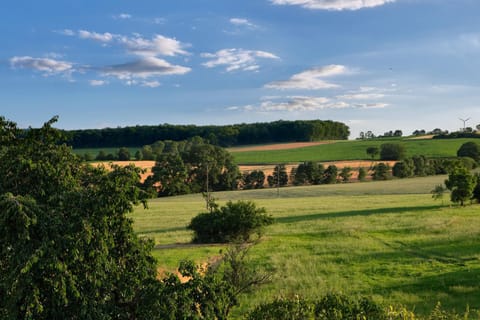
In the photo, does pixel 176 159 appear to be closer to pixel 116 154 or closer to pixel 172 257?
pixel 116 154

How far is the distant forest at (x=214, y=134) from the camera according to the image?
17069 centimetres

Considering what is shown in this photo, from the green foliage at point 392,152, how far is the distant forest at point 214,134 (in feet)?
157

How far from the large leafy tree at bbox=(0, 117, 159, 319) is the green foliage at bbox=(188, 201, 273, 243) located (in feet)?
76.1

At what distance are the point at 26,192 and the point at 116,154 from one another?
435 ft

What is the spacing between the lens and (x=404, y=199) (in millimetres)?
64438

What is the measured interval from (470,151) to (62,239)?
429 feet

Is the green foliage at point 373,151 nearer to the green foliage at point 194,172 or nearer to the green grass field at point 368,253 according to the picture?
the green foliage at point 194,172

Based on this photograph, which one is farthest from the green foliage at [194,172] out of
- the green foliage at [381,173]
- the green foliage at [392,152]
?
the green foliage at [392,152]

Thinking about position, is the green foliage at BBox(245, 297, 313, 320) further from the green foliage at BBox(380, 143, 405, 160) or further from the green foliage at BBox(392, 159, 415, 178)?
the green foliage at BBox(380, 143, 405, 160)

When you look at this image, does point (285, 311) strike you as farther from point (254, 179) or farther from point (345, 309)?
point (254, 179)

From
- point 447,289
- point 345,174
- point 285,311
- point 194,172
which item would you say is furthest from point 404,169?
point 285,311

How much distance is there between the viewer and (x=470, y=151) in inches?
4761

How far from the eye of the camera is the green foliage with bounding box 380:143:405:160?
127375 mm

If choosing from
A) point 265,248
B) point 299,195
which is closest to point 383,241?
point 265,248
